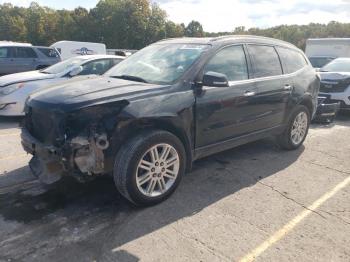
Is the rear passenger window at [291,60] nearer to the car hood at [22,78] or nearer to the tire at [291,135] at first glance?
the tire at [291,135]

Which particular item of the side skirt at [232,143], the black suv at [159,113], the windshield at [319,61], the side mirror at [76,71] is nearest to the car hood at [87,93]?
the black suv at [159,113]

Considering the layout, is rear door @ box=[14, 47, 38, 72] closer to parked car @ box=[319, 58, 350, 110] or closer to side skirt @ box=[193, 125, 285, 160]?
parked car @ box=[319, 58, 350, 110]

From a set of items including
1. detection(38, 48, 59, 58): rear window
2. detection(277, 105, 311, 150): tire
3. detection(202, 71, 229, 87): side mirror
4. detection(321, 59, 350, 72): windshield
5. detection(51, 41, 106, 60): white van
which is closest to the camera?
detection(202, 71, 229, 87): side mirror

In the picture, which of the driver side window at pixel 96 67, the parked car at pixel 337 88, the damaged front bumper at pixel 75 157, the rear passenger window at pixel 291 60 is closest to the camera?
the damaged front bumper at pixel 75 157

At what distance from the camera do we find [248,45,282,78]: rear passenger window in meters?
5.02

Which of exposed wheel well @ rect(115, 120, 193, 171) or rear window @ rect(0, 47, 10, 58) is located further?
rear window @ rect(0, 47, 10, 58)

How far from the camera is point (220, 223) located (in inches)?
142

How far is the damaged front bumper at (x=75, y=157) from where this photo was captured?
3.46 metres

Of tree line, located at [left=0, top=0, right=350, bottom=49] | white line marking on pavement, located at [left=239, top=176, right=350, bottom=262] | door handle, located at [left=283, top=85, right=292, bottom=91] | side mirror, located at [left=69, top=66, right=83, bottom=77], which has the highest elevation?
tree line, located at [left=0, top=0, right=350, bottom=49]

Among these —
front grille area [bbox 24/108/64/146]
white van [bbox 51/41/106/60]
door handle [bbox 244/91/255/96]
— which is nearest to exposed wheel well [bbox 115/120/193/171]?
front grille area [bbox 24/108/64/146]

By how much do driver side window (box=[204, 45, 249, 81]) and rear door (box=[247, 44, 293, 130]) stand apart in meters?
0.19

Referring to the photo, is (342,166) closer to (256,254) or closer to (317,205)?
(317,205)

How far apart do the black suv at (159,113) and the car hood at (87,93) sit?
1cm

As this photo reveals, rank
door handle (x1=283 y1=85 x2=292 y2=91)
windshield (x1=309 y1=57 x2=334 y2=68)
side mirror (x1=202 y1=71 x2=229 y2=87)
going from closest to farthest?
side mirror (x1=202 y1=71 x2=229 y2=87), door handle (x1=283 y1=85 x2=292 y2=91), windshield (x1=309 y1=57 x2=334 y2=68)
